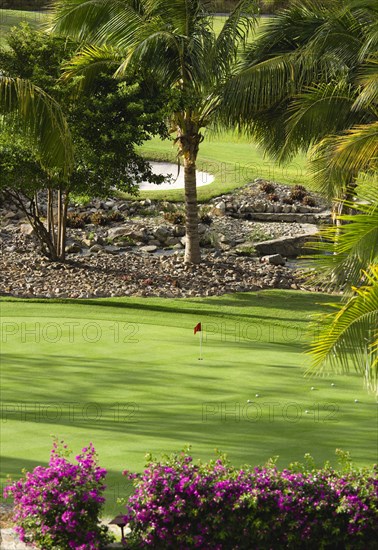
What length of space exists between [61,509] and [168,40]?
19.0 m

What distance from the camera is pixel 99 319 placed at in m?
20.4

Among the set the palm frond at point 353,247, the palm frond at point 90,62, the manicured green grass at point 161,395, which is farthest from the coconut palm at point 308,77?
the palm frond at point 353,247

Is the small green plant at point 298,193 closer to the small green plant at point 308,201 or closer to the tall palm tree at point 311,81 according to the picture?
the small green plant at point 308,201

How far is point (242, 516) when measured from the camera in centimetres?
813

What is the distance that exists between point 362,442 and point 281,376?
10.7ft

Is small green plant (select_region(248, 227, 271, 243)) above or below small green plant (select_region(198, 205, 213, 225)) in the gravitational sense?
below

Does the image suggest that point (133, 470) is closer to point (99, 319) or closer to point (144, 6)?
point (99, 319)

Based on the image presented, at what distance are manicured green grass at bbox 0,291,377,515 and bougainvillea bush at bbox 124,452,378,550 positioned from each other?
5.85 ft

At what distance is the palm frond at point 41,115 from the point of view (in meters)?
15.4

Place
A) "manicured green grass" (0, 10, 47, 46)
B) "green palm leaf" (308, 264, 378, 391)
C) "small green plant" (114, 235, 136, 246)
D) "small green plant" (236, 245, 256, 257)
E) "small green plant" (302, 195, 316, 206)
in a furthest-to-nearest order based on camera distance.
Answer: "manicured green grass" (0, 10, 47, 46), "small green plant" (302, 195, 316, 206), "small green plant" (114, 235, 136, 246), "small green plant" (236, 245, 256, 257), "green palm leaf" (308, 264, 378, 391)

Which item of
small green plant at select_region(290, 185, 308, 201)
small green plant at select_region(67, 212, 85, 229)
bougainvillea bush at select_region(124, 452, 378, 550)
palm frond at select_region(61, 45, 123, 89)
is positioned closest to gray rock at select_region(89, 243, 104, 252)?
small green plant at select_region(67, 212, 85, 229)

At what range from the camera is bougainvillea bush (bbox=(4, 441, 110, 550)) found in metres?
8.01

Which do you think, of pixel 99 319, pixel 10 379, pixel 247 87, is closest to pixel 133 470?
pixel 10 379

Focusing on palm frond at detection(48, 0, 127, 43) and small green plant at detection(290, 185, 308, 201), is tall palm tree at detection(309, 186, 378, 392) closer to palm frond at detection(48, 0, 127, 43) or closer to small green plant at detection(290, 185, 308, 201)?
palm frond at detection(48, 0, 127, 43)
